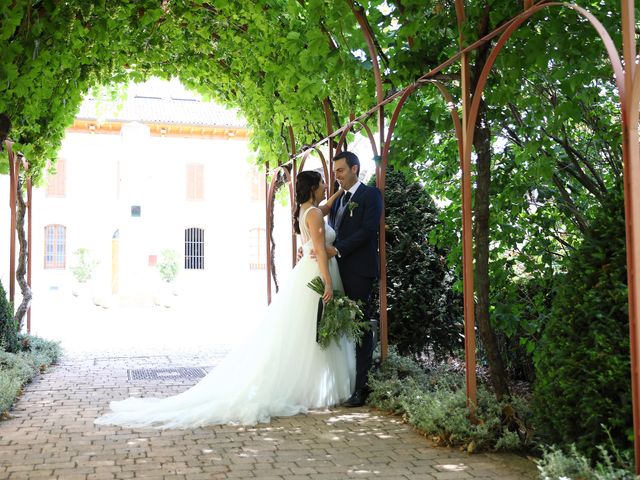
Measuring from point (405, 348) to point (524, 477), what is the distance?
323cm

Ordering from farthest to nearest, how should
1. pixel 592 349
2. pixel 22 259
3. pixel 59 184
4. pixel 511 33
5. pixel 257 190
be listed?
pixel 257 190
pixel 59 184
pixel 22 259
pixel 511 33
pixel 592 349

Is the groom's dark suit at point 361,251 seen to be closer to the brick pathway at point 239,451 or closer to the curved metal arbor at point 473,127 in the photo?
the curved metal arbor at point 473,127

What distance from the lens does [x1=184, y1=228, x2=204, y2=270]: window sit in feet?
99.5

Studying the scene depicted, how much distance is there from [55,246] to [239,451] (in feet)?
90.3

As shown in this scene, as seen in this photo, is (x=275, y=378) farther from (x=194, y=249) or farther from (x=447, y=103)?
(x=194, y=249)

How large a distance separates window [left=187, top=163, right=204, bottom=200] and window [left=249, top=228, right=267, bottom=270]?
2923mm

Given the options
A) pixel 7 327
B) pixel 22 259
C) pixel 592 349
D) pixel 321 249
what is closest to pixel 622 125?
pixel 592 349

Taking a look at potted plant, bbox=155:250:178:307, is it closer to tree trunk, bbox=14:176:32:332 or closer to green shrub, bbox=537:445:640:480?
tree trunk, bbox=14:176:32:332

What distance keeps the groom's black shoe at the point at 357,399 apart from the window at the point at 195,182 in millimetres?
26317

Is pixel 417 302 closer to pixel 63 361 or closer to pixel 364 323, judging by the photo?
pixel 364 323

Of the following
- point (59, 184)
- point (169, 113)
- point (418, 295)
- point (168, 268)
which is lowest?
point (418, 295)

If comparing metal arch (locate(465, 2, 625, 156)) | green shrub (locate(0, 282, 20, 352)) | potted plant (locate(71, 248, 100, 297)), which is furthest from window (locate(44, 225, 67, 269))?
metal arch (locate(465, 2, 625, 156))

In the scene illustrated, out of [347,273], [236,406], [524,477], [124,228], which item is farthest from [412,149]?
[124,228]

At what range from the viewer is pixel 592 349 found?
120 inches
